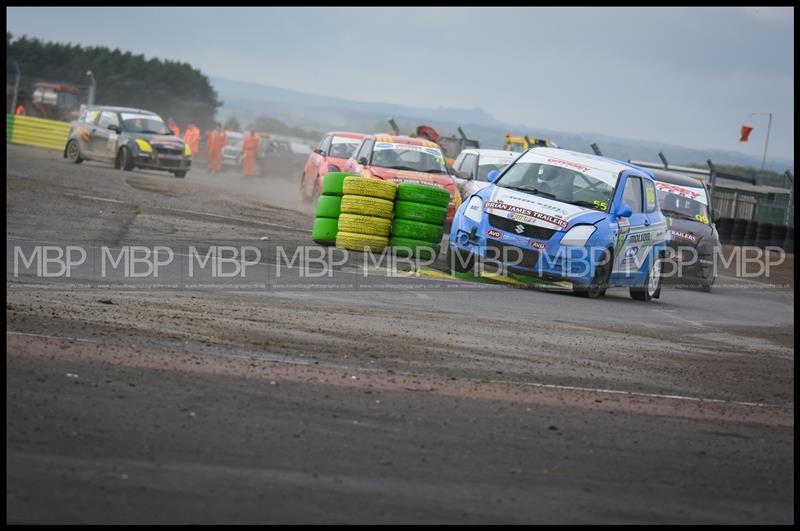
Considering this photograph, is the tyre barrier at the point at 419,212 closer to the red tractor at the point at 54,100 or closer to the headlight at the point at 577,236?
the headlight at the point at 577,236

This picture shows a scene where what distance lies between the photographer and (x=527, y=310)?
43.4 ft

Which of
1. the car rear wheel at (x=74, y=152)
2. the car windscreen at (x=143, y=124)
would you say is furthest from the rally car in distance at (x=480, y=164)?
the car rear wheel at (x=74, y=152)

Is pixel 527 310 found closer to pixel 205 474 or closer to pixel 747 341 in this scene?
pixel 747 341

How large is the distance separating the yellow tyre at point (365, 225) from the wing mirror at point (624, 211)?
3.19 meters

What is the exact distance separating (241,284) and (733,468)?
7.38 m

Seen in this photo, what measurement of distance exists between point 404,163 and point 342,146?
4.50m

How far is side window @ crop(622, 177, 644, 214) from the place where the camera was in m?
16.1

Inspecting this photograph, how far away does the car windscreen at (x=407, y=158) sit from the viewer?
22.0 metres

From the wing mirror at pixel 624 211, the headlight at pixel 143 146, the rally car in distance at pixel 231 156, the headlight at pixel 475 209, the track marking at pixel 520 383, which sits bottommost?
the rally car in distance at pixel 231 156

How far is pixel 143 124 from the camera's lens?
1315 inches

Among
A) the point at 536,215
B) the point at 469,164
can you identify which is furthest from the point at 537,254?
the point at 469,164

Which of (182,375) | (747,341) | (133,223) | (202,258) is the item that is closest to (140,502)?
(182,375)

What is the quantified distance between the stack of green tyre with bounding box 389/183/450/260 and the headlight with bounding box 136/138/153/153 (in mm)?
17031

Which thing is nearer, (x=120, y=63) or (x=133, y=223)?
(x=133, y=223)
